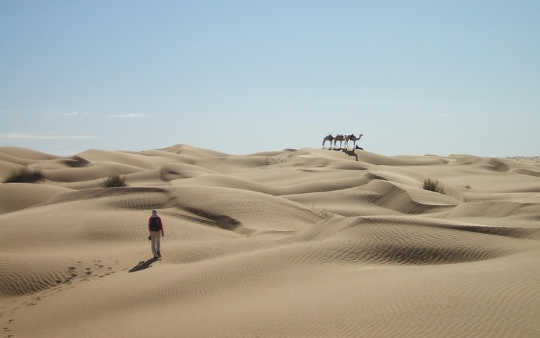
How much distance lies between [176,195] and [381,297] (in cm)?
1364

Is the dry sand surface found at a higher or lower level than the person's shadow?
higher

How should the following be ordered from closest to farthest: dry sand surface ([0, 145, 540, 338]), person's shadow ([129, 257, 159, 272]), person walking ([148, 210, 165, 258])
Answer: dry sand surface ([0, 145, 540, 338]) < person's shadow ([129, 257, 159, 272]) < person walking ([148, 210, 165, 258])

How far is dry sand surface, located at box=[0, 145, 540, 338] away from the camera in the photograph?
20.5 feet

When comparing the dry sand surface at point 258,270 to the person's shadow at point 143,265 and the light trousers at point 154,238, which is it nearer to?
the person's shadow at point 143,265

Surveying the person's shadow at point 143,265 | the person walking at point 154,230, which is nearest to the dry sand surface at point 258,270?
the person's shadow at point 143,265

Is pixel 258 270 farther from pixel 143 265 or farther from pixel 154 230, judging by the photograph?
pixel 154 230

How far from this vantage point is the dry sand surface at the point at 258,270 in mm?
6238

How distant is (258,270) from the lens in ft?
31.7

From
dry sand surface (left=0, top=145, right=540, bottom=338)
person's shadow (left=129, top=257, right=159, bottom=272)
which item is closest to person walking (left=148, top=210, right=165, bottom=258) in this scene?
person's shadow (left=129, top=257, right=159, bottom=272)

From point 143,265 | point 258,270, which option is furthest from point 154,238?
point 258,270

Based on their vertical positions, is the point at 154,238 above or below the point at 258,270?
above

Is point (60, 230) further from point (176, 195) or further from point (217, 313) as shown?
point (217, 313)

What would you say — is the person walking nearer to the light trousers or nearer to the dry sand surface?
the light trousers

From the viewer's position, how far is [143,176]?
105 ft
